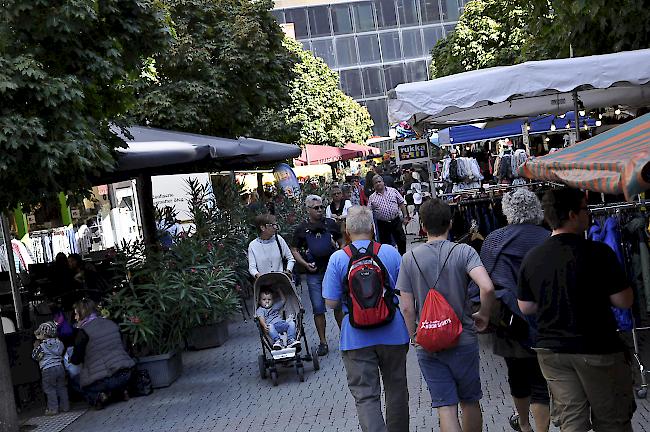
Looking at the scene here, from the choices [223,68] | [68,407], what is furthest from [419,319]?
[223,68]

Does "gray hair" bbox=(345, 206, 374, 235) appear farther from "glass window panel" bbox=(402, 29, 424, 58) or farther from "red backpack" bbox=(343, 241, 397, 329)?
"glass window panel" bbox=(402, 29, 424, 58)

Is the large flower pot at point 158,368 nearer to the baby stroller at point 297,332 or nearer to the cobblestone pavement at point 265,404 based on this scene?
the cobblestone pavement at point 265,404

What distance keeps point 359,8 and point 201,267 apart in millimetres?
70399

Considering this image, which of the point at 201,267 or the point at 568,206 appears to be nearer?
the point at 568,206

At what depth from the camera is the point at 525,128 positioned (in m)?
18.8

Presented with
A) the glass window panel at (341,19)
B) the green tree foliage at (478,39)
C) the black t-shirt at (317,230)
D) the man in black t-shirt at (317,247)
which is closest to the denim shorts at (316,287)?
the man in black t-shirt at (317,247)

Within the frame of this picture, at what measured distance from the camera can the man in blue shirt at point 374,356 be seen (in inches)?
252

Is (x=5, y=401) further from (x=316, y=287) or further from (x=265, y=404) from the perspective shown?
(x=316, y=287)

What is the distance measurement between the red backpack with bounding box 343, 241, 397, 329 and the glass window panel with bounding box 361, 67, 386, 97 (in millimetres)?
75250

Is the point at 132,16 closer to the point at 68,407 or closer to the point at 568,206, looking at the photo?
the point at 68,407

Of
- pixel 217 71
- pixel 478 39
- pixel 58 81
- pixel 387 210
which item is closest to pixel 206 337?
pixel 387 210

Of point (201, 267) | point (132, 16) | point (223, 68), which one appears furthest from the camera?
point (223, 68)

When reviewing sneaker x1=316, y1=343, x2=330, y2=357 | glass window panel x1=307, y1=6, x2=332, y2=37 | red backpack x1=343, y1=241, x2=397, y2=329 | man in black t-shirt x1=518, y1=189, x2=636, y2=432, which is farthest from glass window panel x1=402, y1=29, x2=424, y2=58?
man in black t-shirt x1=518, y1=189, x2=636, y2=432

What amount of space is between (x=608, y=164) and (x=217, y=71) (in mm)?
16180
